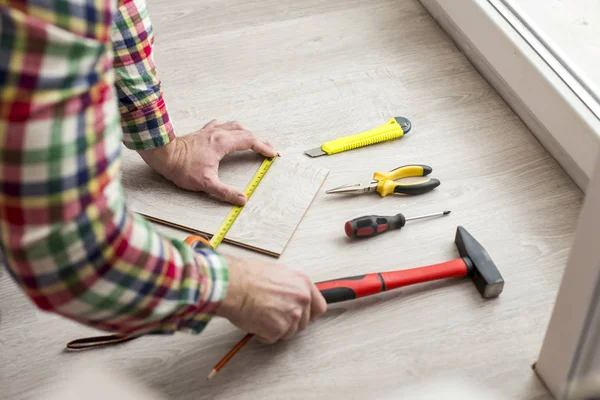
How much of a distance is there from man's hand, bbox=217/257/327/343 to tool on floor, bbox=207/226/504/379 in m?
0.07

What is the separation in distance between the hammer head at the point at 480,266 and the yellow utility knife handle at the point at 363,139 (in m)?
0.32

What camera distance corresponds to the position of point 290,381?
1.09 meters

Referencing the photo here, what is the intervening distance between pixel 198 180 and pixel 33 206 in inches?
27.3

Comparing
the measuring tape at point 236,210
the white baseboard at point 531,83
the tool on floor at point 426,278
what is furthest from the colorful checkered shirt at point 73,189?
the white baseboard at point 531,83

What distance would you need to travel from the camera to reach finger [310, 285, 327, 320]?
1.05 meters

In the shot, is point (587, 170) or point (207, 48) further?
point (207, 48)

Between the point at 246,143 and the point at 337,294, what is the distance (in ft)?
1.45

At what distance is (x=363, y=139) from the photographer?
4.85 ft

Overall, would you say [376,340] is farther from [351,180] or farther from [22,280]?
[22,280]

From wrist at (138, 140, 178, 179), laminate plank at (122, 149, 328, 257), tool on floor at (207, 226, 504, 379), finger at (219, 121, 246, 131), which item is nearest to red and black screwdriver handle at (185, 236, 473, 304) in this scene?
tool on floor at (207, 226, 504, 379)

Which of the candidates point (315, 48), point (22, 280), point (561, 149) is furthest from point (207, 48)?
point (22, 280)

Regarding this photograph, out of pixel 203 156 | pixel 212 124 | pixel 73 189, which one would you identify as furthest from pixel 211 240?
pixel 73 189

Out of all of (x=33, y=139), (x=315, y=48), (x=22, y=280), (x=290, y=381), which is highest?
(x=33, y=139)

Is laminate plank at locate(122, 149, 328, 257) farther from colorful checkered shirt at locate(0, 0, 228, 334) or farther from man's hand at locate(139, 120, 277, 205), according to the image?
colorful checkered shirt at locate(0, 0, 228, 334)
